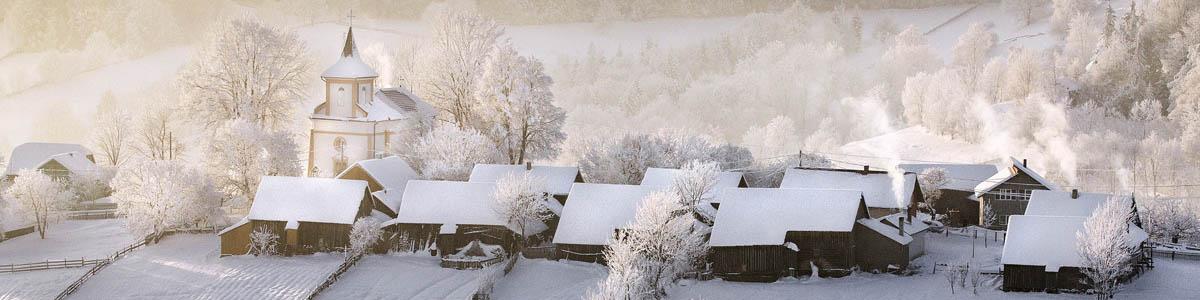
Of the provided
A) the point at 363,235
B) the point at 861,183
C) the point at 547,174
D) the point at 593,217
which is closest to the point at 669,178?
the point at 593,217

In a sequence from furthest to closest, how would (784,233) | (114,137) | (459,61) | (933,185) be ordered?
1. (114,137)
2. (459,61)
3. (933,185)
4. (784,233)

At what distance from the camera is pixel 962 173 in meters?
72.0

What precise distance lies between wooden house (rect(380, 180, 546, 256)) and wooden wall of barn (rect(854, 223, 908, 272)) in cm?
1326

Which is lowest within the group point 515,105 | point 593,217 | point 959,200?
point 593,217

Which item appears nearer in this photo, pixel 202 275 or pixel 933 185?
pixel 202 275

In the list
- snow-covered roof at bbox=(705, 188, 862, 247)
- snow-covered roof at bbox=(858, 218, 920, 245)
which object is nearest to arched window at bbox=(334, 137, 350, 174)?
snow-covered roof at bbox=(705, 188, 862, 247)

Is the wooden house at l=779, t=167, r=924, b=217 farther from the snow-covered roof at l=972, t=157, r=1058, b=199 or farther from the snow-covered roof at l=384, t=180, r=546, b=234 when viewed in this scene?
the snow-covered roof at l=384, t=180, r=546, b=234

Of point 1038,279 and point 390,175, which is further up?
point 390,175

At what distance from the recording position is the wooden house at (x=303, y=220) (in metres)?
56.5

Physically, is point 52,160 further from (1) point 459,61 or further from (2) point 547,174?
(2) point 547,174

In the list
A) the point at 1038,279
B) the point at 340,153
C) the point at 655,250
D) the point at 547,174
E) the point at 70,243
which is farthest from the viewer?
the point at 340,153

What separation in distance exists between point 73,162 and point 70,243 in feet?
60.0

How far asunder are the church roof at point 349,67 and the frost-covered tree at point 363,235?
15.8m

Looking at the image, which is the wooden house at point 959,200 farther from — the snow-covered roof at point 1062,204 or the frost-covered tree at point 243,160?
the frost-covered tree at point 243,160
